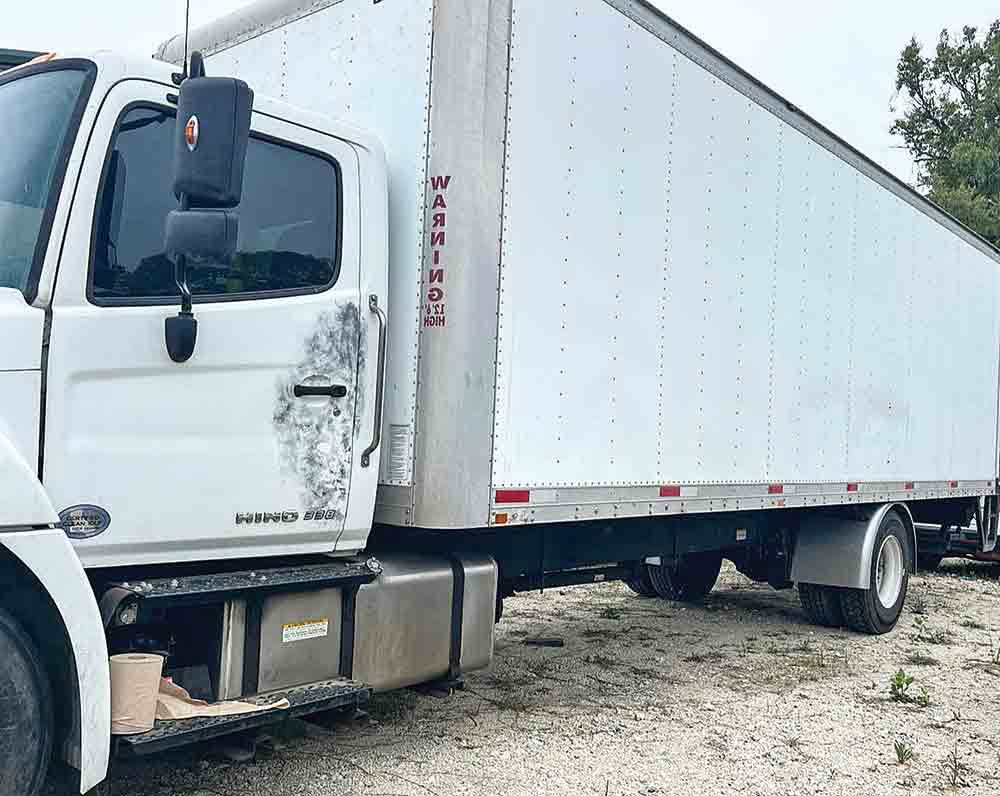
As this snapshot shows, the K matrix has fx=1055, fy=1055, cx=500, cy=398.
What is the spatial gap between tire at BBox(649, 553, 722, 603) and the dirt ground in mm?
965

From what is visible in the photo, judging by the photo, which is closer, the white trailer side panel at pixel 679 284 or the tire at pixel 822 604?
the white trailer side panel at pixel 679 284

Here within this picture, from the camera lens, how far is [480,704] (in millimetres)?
5840

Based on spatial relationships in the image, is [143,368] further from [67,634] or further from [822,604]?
[822,604]

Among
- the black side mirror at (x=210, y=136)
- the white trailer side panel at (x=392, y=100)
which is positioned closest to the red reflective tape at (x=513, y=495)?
the white trailer side panel at (x=392, y=100)

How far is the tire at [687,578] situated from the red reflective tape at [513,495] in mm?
5036

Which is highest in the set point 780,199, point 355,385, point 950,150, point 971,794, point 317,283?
point 950,150

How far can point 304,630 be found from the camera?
413 centimetres

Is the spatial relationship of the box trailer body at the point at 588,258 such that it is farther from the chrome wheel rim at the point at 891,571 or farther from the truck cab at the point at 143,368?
the chrome wheel rim at the point at 891,571

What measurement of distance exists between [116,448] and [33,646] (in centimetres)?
68

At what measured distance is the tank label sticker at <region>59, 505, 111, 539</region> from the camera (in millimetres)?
3404

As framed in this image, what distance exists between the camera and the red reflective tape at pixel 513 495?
461 centimetres

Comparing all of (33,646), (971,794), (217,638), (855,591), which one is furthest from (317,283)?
(855,591)

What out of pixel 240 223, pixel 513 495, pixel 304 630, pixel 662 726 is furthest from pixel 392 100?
pixel 662 726

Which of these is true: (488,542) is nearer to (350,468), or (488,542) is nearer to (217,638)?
(350,468)
